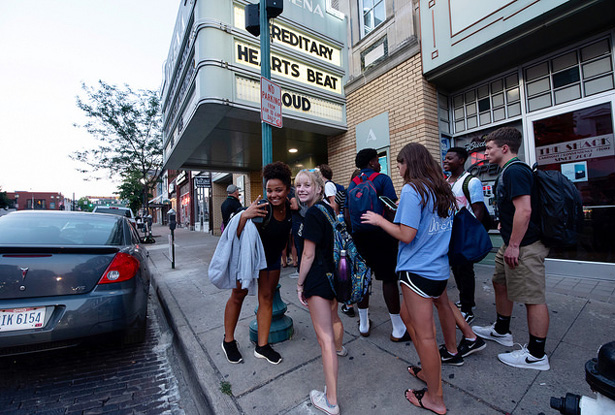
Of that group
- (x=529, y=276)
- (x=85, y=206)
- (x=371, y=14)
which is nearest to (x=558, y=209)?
(x=529, y=276)

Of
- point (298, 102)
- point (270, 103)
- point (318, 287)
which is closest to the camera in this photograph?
point (318, 287)

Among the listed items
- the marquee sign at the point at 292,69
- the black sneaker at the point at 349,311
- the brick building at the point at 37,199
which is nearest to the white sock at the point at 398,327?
the black sneaker at the point at 349,311

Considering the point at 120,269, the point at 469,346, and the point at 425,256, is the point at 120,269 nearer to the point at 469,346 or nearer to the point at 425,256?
the point at 425,256

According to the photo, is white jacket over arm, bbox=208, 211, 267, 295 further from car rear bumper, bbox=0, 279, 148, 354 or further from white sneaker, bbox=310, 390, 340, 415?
car rear bumper, bbox=0, 279, 148, 354

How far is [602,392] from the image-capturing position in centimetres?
88

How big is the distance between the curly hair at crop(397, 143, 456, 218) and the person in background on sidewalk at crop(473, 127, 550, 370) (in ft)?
2.26

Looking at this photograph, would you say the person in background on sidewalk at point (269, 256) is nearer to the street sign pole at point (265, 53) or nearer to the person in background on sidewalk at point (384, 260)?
the person in background on sidewalk at point (384, 260)

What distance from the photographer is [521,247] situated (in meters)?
2.29

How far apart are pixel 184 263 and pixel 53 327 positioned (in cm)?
545

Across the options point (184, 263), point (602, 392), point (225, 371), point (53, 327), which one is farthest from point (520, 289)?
point (184, 263)

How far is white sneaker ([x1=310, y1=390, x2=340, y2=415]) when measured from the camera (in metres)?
1.82

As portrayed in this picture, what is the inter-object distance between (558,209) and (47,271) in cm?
429


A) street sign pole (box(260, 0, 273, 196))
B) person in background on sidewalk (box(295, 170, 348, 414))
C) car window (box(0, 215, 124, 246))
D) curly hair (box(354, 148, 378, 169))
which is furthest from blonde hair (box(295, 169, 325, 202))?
car window (box(0, 215, 124, 246))

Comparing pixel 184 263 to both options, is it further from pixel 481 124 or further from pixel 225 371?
pixel 481 124
